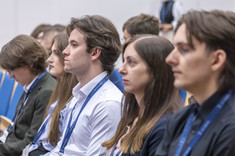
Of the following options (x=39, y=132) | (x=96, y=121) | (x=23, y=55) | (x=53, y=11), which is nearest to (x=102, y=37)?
(x=96, y=121)

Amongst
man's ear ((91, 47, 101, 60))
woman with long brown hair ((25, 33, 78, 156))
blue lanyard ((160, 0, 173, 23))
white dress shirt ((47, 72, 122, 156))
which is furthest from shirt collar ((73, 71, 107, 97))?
blue lanyard ((160, 0, 173, 23))

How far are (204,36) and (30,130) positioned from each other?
1870mm

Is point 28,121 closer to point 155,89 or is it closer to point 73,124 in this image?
point 73,124

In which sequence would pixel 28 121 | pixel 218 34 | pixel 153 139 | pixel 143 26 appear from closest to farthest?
pixel 218 34
pixel 153 139
pixel 28 121
pixel 143 26

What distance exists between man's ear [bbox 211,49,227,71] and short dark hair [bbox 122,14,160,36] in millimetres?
2239

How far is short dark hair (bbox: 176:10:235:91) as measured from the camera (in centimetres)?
144

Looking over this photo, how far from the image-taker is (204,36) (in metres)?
1.44

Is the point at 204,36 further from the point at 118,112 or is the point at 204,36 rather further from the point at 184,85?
the point at 118,112

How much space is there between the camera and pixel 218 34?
1447 mm

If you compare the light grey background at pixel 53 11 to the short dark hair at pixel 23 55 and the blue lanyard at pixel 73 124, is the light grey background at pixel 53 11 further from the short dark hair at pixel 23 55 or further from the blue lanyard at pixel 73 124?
the blue lanyard at pixel 73 124

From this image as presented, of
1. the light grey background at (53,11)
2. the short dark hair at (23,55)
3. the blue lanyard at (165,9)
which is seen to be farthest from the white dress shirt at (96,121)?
the light grey background at (53,11)

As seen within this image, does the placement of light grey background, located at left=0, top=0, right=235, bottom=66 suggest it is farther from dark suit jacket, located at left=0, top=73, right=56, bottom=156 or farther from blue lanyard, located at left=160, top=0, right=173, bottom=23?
dark suit jacket, located at left=0, top=73, right=56, bottom=156

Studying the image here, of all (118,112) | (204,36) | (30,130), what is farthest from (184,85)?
(30,130)

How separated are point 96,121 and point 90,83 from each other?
0.27 meters
